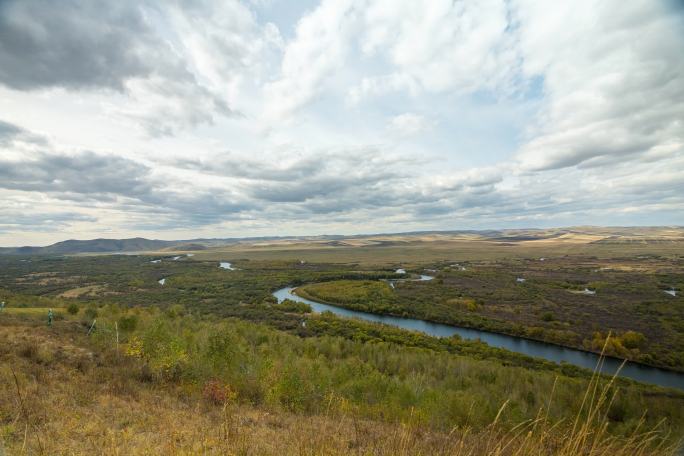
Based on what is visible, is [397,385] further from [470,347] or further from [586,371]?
[586,371]

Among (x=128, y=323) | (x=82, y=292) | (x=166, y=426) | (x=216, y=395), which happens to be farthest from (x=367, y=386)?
(x=82, y=292)

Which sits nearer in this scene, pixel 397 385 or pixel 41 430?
pixel 41 430

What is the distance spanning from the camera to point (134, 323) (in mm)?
28375

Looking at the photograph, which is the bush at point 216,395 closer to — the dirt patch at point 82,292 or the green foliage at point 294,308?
the green foliage at point 294,308

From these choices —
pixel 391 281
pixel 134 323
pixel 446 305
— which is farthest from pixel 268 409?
pixel 391 281

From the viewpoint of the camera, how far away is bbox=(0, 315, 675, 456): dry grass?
586 centimetres

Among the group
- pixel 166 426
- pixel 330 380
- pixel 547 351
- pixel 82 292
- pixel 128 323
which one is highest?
pixel 166 426

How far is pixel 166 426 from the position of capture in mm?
9531

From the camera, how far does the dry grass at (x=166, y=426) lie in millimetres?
5863

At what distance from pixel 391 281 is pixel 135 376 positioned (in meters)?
107

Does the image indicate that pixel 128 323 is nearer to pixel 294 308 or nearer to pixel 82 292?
pixel 294 308

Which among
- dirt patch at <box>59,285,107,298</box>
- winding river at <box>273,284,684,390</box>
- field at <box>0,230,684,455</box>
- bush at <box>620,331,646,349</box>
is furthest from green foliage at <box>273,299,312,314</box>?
dirt patch at <box>59,285,107,298</box>

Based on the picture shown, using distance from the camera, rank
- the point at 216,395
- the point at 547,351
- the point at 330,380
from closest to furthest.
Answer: the point at 216,395
the point at 330,380
the point at 547,351

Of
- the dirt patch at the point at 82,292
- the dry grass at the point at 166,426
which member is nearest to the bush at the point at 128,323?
the dry grass at the point at 166,426
